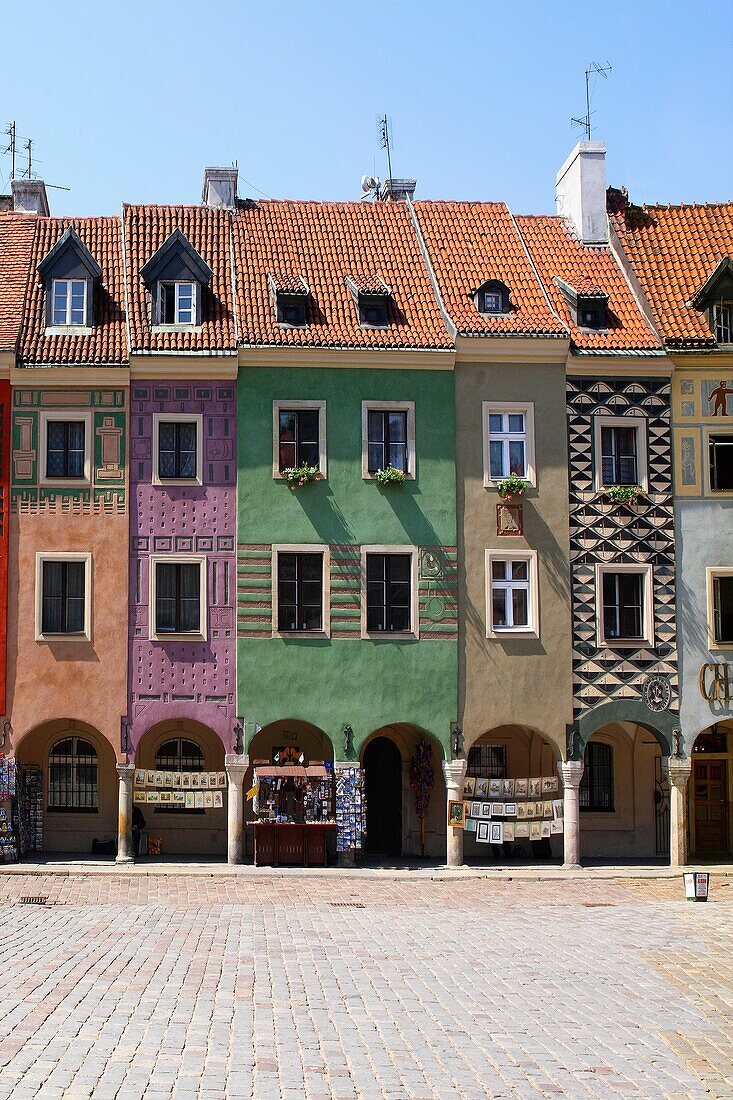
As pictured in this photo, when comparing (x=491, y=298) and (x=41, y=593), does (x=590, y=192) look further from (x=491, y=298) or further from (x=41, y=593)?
(x=41, y=593)

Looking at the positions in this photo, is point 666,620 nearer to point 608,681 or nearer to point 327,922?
point 608,681

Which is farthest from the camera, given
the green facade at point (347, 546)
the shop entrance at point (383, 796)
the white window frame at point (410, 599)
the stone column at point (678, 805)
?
the shop entrance at point (383, 796)

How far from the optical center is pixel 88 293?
35.3 m

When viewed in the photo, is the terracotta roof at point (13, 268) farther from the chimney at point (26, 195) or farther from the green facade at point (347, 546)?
the green facade at point (347, 546)

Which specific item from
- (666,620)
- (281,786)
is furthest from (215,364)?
(666,620)

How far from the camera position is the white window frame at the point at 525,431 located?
3503cm

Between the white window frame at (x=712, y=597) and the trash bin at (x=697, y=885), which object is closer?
the trash bin at (x=697, y=885)

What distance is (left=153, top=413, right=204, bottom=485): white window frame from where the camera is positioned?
113ft

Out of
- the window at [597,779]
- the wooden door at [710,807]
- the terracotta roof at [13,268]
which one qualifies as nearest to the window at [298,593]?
the terracotta roof at [13,268]

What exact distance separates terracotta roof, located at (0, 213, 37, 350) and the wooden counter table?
12920 millimetres

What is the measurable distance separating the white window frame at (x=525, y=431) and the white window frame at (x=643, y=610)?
2748 millimetres

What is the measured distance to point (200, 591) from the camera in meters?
34.3

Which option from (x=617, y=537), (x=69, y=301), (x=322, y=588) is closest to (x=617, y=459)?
(x=617, y=537)

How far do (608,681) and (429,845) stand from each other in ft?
20.6
